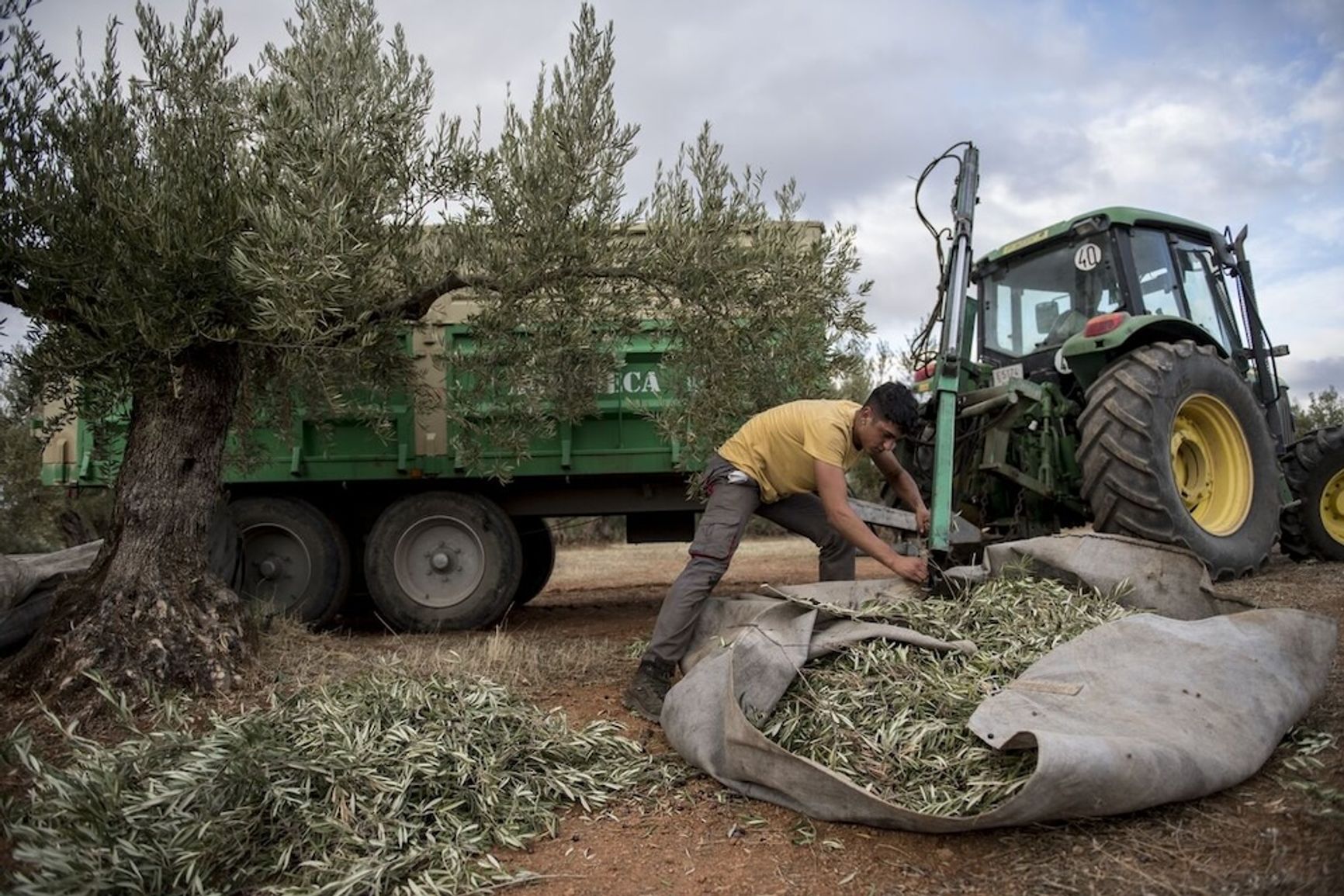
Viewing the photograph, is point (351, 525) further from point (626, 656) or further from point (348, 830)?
point (348, 830)

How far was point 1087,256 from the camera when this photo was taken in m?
6.45

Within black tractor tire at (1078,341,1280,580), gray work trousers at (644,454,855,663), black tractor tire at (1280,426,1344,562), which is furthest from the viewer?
black tractor tire at (1280,426,1344,562)

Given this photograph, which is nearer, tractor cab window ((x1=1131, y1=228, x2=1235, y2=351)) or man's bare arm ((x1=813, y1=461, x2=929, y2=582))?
man's bare arm ((x1=813, y1=461, x2=929, y2=582))

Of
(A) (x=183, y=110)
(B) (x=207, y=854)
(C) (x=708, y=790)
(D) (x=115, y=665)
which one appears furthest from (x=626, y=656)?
(A) (x=183, y=110)

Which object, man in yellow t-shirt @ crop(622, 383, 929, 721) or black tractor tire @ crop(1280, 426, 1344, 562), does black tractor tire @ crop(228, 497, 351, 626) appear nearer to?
man in yellow t-shirt @ crop(622, 383, 929, 721)

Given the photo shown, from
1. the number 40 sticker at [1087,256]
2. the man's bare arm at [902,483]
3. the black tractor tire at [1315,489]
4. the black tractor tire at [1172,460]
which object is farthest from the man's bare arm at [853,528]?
the black tractor tire at [1315,489]

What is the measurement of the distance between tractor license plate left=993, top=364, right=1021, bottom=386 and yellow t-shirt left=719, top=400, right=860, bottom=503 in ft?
8.07

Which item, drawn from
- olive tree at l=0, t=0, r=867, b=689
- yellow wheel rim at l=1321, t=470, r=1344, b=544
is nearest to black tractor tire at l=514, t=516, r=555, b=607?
olive tree at l=0, t=0, r=867, b=689

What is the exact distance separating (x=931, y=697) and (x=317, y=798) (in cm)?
203

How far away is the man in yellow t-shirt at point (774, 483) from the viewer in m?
4.14

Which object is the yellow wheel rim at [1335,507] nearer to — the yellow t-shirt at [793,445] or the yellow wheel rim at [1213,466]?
the yellow wheel rim at [1213,466]

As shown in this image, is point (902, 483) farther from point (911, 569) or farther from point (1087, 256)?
point (1087, 256)

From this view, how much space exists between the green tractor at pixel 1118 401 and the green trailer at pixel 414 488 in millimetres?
2196

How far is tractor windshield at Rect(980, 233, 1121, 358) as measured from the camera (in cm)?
639
